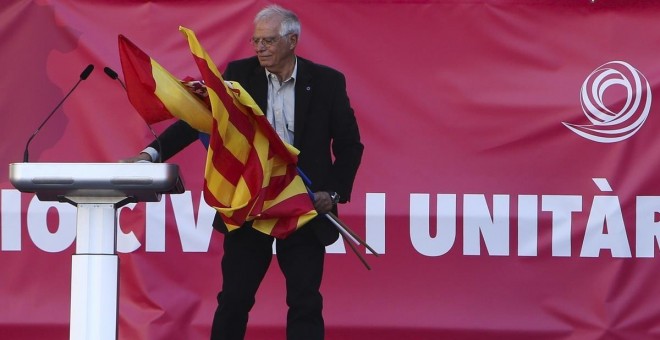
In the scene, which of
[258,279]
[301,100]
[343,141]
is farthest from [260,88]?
[258,279]

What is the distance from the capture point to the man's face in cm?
455

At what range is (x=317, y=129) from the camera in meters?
4.72

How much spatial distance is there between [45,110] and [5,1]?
1.84 ft

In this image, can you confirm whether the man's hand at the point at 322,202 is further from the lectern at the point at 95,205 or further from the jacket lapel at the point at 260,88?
the lectern at the point at 95,205

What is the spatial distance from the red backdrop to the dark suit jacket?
110 centimetres

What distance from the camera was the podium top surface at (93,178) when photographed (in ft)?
10.9

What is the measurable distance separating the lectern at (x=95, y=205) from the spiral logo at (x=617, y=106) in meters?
2.98

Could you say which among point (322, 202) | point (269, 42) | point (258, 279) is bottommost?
point (258, 279)

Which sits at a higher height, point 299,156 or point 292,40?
point 292,40

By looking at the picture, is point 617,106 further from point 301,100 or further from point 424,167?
point 301,100

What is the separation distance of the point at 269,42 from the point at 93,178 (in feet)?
4.58

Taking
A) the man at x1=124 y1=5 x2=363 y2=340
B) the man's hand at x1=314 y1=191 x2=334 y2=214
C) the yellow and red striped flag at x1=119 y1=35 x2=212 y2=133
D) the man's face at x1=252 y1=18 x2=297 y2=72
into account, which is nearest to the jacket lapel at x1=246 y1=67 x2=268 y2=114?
the man at x1=124 y1=5 x2=363 y2=340

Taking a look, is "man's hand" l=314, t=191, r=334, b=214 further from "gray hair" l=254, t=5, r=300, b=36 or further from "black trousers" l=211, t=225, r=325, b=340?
"gray hair" l=254, t=5, r=300, b=36

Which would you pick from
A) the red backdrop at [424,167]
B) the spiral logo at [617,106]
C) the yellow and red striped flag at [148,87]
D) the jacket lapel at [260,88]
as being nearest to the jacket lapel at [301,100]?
the jacket lapel at [260,88]
